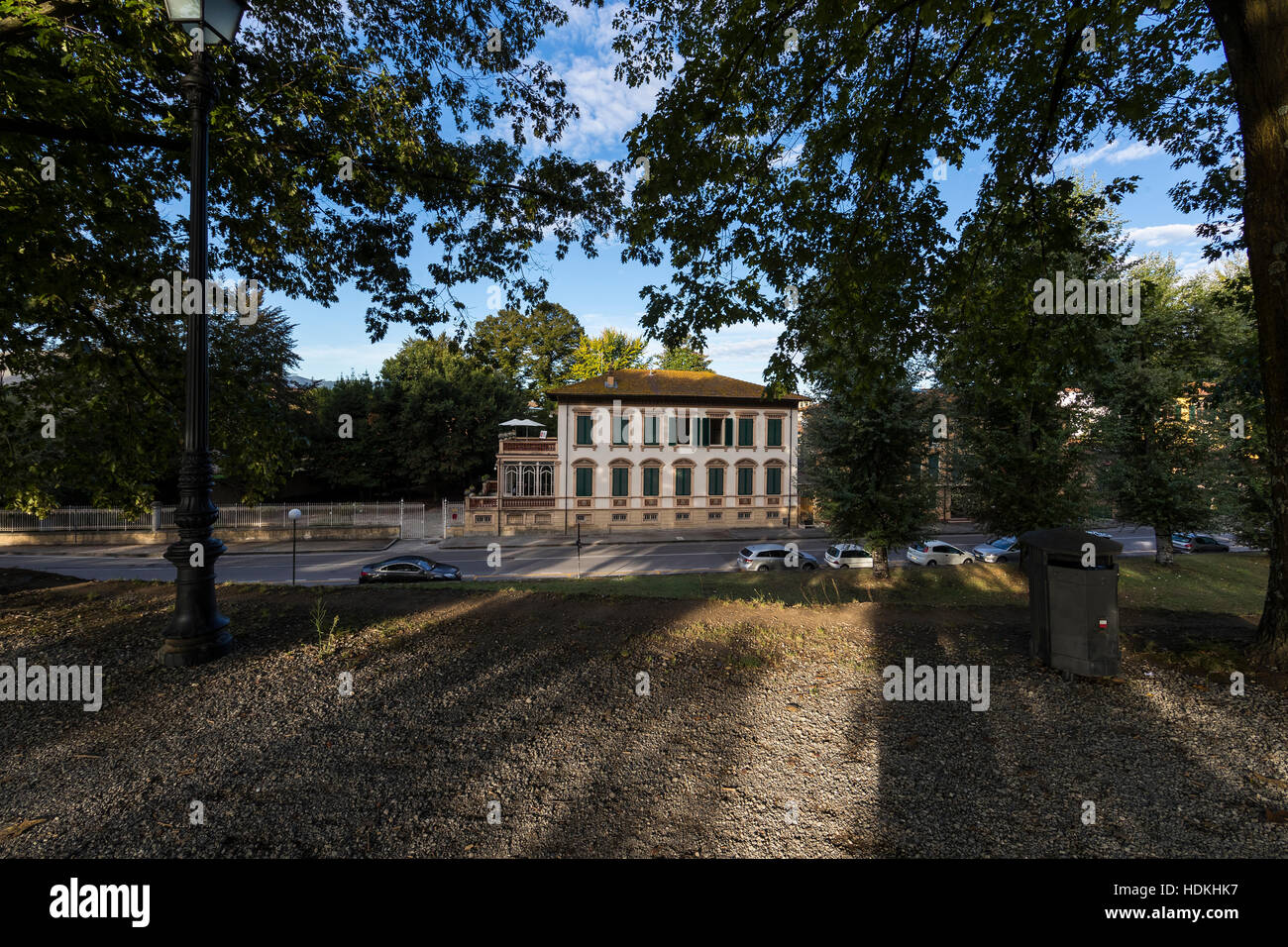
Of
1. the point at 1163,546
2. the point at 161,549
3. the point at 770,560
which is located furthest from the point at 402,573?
the point at 1163,546

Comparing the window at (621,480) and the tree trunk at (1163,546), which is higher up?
the window at (621,480)

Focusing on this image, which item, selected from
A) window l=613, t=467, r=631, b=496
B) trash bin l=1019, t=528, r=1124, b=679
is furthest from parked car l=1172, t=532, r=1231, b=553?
trash bin l=1019, t=528, r=1124, b=679

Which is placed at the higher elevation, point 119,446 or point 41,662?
point 119,446

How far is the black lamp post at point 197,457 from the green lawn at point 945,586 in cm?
619

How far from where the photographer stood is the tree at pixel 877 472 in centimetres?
1429

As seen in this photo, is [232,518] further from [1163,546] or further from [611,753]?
[1163,546]

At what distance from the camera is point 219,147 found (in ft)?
20.0

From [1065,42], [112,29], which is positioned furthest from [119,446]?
[1065,42]

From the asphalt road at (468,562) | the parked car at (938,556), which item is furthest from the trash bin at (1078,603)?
the parked car at (938,556)

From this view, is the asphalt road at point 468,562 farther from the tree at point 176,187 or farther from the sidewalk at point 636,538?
the tree at point 176,187

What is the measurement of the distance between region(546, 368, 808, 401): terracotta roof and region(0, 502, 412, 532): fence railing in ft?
38.4

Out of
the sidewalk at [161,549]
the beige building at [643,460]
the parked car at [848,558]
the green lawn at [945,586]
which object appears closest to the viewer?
the green lawn at [945,586]

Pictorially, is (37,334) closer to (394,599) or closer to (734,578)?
(394,599)

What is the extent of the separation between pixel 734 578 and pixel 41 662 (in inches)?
522
